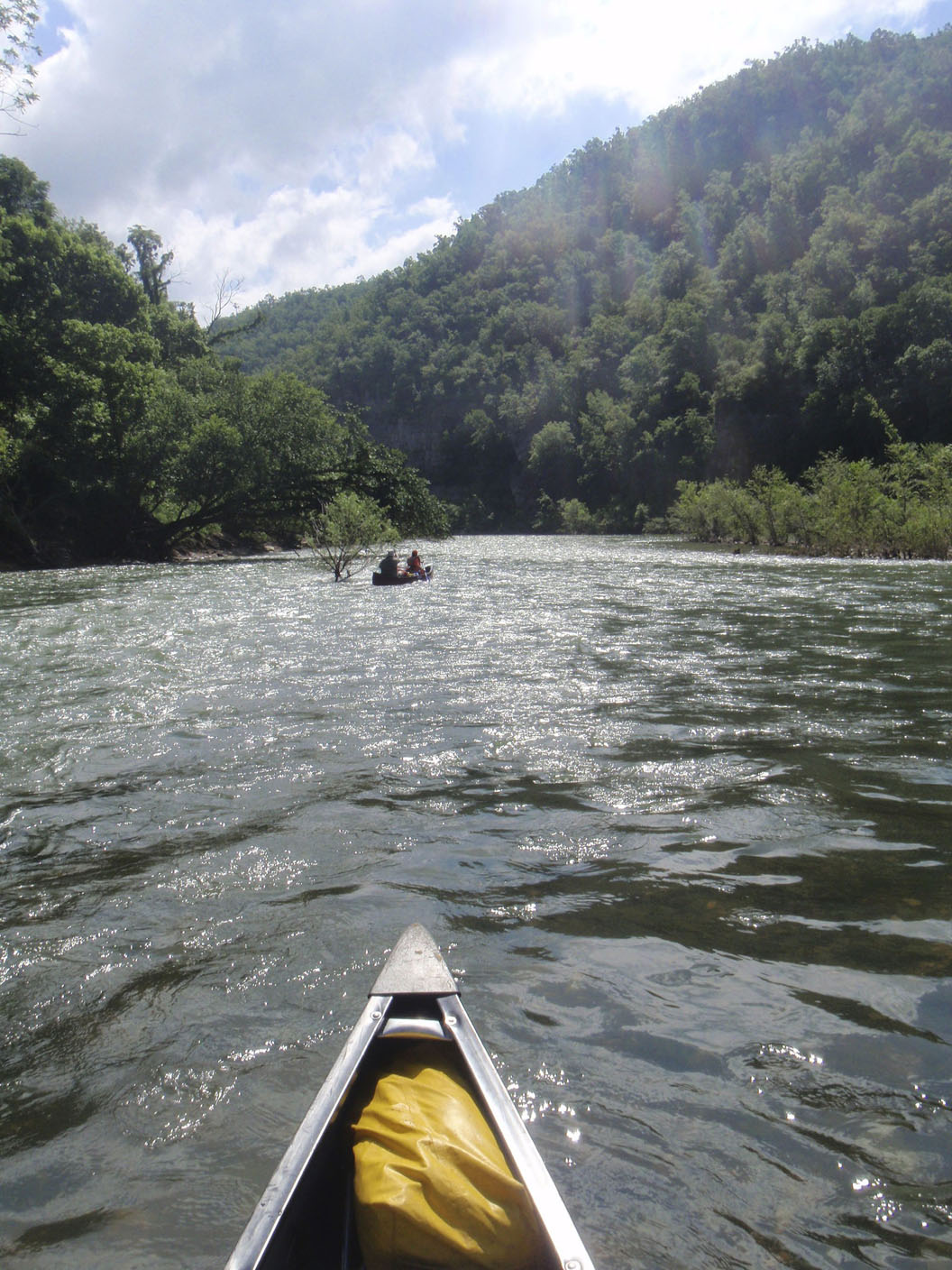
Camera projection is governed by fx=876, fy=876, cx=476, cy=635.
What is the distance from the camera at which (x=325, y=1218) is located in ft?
6.74

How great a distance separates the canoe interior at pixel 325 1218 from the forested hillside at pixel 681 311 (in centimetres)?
4466

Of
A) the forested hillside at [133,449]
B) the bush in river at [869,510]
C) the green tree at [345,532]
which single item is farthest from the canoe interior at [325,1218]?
the forested hillside at [133,449]

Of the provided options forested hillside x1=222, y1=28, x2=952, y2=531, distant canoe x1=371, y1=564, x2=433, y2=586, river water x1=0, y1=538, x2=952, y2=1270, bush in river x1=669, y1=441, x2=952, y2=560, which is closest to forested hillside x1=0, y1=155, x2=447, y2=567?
distant canoe x1=371, y1=564, x2=433, y2=586

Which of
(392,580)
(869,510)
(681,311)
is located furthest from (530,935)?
(681,311)

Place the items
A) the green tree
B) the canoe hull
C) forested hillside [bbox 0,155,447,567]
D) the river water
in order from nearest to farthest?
the canoe hull, the river water, the green tree, forested hillside [bbox 0,155,447,567]

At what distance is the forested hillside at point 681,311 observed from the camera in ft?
213

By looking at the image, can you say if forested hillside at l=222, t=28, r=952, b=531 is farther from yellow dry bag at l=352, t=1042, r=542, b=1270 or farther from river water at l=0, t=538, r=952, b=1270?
yellow dry bag at l=352, t=1042, r=542, b=1270

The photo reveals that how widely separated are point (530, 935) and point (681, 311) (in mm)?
87326

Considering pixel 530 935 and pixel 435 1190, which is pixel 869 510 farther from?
pixel 435 1190

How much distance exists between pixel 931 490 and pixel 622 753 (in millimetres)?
25052

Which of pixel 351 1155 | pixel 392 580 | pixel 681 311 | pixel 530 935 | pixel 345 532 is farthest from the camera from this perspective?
pixel 681 311

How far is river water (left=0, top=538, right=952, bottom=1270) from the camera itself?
241 cm

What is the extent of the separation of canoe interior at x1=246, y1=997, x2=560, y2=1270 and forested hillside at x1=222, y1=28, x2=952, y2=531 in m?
44.7

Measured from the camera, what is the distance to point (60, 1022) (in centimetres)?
321
